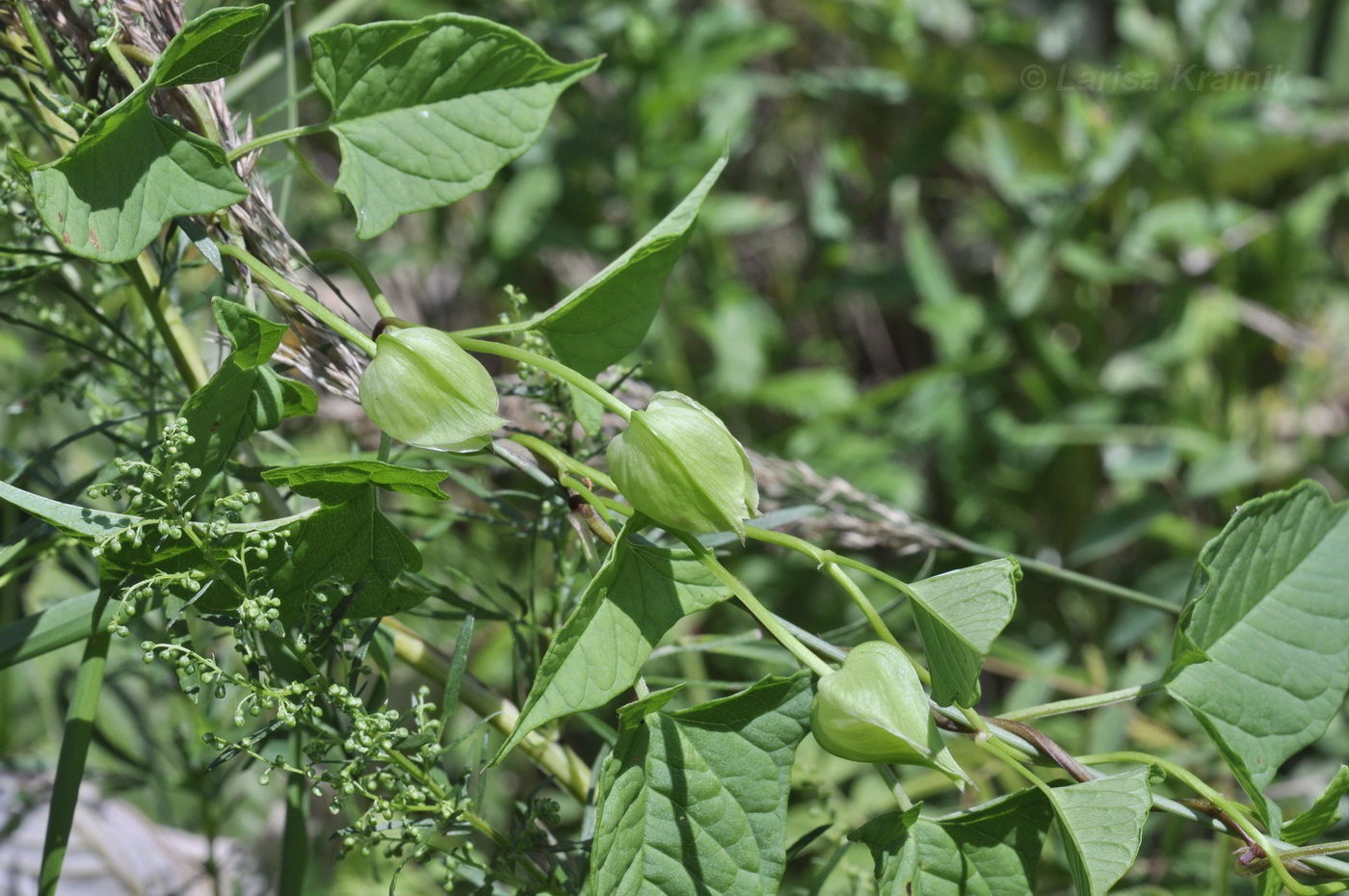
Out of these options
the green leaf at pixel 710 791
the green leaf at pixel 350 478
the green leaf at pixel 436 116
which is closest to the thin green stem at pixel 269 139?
the green leaf at pixel 436 116

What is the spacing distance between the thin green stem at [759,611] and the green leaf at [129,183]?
19cm

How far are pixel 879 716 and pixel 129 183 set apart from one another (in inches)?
11.1

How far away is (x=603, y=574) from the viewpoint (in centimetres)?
30

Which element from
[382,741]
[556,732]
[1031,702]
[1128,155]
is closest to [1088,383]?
[1128,155]

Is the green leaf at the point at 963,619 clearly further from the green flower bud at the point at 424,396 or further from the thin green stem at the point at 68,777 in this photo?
the thin green stem at the point at 68,777

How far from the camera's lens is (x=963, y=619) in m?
0.30

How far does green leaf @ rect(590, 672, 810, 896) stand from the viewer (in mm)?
316

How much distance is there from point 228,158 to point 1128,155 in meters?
1.11

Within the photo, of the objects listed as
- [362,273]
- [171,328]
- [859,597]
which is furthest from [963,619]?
[171,328]

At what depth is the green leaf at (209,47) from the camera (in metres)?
0.31

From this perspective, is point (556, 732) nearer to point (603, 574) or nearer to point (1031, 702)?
point (603, 574)

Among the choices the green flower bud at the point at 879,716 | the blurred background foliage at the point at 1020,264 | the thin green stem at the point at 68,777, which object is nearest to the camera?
the green flower bud at the point at 879,716

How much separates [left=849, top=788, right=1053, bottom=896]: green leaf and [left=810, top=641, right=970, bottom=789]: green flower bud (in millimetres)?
51

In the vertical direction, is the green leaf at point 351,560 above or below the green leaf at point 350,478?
below
